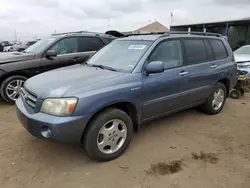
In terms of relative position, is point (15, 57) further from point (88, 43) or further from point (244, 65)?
point (244, 65)

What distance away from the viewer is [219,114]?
5188 mm

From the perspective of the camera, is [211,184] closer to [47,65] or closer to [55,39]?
[47,65]

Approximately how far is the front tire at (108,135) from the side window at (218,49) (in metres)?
2.64

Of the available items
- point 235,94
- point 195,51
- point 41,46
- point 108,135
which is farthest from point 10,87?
point 235,94

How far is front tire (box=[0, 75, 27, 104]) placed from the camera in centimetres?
545

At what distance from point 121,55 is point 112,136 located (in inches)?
54.4

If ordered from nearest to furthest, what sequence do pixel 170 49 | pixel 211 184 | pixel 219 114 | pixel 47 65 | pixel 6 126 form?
pixel 211 184 < pixel 170 49 < pixel 6 126 < pixel 219 114 < pixel 47 65

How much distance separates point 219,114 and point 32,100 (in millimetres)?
3905

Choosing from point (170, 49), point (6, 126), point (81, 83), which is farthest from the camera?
point (6, 126)

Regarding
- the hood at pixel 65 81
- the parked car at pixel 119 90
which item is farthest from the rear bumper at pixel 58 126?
the hood at pixel 65 81

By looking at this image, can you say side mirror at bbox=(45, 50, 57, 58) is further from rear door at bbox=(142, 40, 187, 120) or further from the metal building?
the metal building

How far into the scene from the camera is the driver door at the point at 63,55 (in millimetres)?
5996

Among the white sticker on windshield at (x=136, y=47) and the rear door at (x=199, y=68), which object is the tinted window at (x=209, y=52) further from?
the white sticker on windshield at (x=136, y=47)

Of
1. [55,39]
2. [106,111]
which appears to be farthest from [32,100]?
[55,39]
